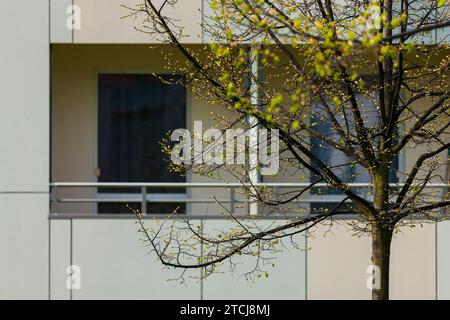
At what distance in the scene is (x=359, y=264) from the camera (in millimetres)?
13445

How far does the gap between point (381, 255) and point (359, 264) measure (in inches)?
129

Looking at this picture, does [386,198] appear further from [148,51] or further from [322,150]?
[148,51]

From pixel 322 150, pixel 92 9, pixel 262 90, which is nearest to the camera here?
pixel 262 90

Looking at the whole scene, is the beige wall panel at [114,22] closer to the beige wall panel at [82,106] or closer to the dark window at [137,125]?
the beige wall panel at [82,106]

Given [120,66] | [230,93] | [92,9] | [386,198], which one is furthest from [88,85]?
[230,93]

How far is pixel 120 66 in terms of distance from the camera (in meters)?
14.7

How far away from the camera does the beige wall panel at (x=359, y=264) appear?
13422 millimetres

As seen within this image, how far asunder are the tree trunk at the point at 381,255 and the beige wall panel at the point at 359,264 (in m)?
3.01

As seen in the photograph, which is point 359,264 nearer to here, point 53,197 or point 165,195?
point 165,195

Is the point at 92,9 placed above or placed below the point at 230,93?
above

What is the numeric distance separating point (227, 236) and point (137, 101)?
480 centimetres
